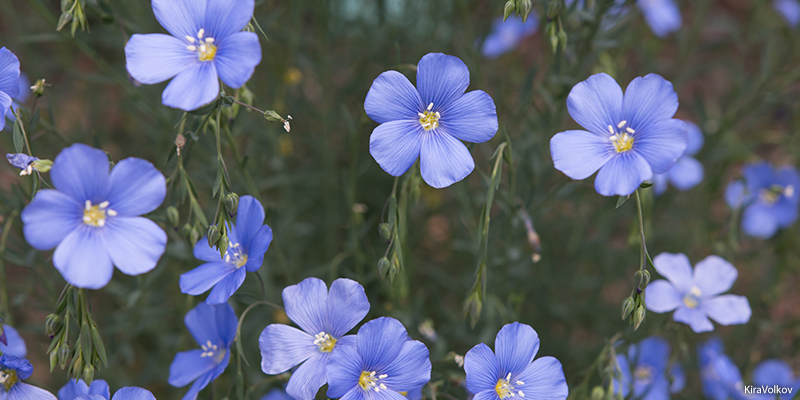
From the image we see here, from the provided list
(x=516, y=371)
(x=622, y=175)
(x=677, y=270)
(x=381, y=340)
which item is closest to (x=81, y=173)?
(x=381, y=340)

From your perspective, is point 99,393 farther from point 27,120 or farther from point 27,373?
point 27,120

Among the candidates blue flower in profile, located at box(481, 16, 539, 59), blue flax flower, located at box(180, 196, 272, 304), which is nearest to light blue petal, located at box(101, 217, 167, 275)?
blue flax flower, located at box(180, 196, 272, 304)

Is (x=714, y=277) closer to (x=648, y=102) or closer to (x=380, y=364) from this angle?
(x=648, y=102)

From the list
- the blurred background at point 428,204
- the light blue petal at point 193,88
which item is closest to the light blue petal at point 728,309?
the blurred background at point 428,204

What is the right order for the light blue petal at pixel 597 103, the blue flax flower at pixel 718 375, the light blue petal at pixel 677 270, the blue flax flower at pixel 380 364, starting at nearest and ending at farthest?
the blue flax flower at pixel 380 364, the light blue petal at pixel 597 103, the light blue petal at pixel 677 270, the blue flax flower at pixel 718 375

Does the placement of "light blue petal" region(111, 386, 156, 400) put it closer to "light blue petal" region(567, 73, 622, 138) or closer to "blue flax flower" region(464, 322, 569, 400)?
"blue flax flower" region(464, 322, 569, 400)

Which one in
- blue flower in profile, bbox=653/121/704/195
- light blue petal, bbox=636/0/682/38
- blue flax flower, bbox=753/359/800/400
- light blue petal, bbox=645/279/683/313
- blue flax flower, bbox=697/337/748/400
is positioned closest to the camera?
light blue petal, bbox=645/279/683/313

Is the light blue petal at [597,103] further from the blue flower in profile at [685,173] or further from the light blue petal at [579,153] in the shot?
the blue flower in profile at [685,173]
